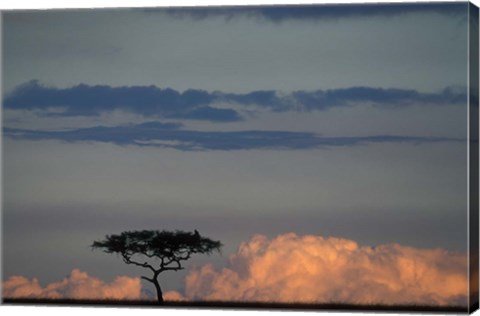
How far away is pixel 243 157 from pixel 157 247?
1200mm

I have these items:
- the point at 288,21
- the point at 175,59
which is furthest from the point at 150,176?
the point at 288,21

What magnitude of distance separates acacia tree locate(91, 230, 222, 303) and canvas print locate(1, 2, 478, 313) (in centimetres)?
1

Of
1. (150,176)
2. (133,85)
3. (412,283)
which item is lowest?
(412,283)

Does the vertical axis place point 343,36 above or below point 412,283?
above

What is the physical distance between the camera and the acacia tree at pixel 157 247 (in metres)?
13.1

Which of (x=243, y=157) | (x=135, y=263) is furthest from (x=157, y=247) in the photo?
(x=243, y=157)

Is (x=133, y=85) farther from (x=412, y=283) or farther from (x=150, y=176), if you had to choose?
(x=412, y=283)

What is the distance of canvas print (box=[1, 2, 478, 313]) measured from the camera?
12.8 metres

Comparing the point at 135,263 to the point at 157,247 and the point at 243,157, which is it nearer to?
the point at 157,247

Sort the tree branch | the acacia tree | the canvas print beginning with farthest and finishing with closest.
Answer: the tree branch, the acacia tree, the canvas print

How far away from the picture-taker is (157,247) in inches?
521

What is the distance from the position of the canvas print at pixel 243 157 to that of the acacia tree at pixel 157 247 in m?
0.01

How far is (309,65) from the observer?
13.0 meters

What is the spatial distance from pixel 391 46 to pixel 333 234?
1835 mm
